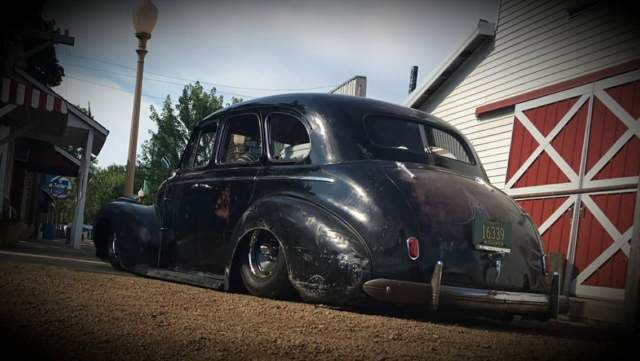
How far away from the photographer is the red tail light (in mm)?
3523

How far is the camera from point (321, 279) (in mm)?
3641

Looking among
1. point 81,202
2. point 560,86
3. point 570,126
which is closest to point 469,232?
point 570,126

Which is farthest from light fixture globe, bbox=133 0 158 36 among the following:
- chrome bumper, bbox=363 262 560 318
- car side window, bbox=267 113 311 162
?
chrome bumper, bbox=363 262 560 318

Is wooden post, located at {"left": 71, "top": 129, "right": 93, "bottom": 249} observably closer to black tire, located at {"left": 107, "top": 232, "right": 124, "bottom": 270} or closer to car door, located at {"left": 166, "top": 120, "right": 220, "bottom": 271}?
black tire, located at {"left": 107, "top": 232, "right": 124, "bottom": 270}

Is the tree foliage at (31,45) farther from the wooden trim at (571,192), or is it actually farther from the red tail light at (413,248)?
the wooden trim at (571,192)

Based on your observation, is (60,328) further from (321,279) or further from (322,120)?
(322,120)

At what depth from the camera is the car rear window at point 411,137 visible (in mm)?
4453

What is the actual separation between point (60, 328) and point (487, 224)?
275cm

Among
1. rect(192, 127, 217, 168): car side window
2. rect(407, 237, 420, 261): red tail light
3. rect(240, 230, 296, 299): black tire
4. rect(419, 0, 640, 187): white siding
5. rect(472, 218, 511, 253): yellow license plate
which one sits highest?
rect(419, 0, 640, 187): white siding

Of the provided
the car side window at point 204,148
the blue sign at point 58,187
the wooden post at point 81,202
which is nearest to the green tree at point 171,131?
the blue sign at point 58,187

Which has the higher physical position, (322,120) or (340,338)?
(322,120)

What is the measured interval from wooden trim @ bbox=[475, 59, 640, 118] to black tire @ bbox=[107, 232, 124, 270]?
6630mm

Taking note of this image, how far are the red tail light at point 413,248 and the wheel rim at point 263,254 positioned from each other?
3.43 feet


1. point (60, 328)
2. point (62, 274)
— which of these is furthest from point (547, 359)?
point (62, 274)
